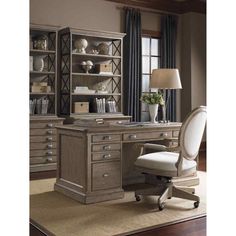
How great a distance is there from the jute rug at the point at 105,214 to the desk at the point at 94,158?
115 millimetres

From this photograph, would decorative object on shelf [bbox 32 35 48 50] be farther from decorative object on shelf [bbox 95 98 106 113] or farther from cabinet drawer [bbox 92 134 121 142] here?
cabinet drawer [bbox 92 134 121 142]

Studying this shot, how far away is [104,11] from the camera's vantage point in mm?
6660

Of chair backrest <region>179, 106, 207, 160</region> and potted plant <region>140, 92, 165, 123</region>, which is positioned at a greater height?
potted plant <region>140, 92, 165, 123</region>

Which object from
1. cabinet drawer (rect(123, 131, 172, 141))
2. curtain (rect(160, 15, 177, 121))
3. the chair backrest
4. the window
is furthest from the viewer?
curtain (rect(160, 15, 177, 121))

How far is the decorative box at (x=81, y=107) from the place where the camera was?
6.07m

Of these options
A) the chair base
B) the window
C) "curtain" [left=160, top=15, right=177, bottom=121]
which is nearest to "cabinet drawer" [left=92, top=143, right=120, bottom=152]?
the chair base

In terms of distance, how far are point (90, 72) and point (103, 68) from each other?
243mm

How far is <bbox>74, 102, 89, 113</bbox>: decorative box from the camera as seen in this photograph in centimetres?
607

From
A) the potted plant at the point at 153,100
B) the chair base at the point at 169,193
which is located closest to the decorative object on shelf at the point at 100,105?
the potted plant at the point at 153,100

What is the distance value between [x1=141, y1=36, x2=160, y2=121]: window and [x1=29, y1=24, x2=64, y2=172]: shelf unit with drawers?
1.97 meters

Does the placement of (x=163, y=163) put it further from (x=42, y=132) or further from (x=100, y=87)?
(x=100, y=87)

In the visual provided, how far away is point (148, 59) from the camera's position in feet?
24.3
